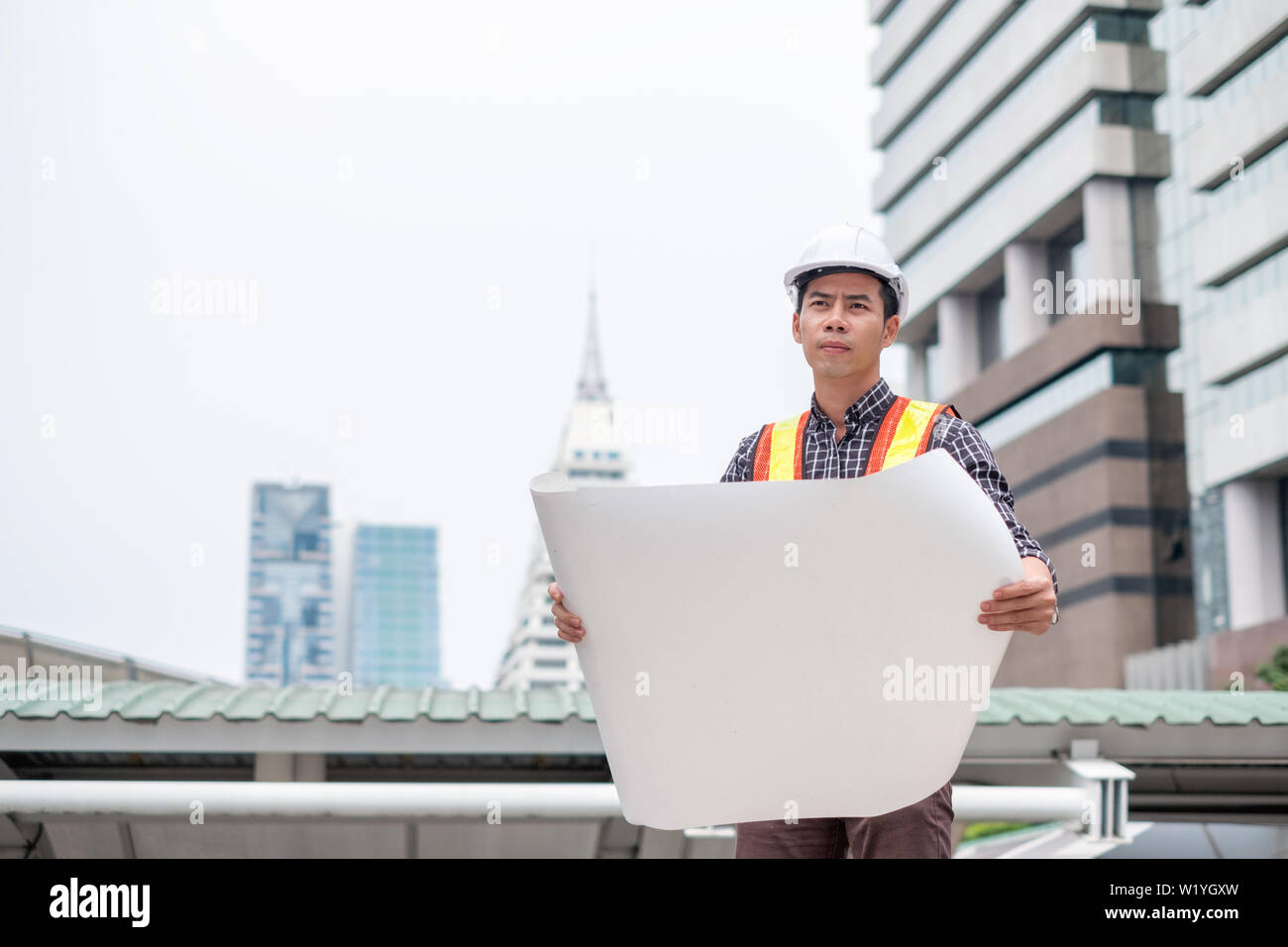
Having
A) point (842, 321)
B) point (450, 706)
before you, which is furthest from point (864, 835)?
point (450, 706)

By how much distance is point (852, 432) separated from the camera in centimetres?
290

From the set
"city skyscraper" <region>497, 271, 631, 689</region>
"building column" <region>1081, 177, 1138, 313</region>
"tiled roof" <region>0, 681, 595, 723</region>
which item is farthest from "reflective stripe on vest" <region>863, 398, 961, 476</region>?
"city skyscraper" <region>497, 271, 631, 689</region>

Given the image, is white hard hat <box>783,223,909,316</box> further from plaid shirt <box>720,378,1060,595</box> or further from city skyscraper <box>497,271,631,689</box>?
city skyscraper <box>497,271,631,689</box>

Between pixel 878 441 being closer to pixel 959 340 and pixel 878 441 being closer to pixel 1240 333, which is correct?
pixel 1240 333

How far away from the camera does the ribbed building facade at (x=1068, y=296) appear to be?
4959cm

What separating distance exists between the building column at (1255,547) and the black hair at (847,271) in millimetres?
42698

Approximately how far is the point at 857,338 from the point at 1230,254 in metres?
44.1

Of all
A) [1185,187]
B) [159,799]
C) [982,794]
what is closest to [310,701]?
[159,799]

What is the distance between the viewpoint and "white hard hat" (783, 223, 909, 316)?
2688 mm

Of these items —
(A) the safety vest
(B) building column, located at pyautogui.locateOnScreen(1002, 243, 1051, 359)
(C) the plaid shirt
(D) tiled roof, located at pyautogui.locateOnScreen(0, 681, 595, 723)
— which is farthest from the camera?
(B) building column, located at pyautogui.locateOnScreen(1002, 243, 1051, 359)

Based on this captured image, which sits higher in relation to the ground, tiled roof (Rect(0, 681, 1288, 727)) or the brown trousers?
tiled roof (Rect(0, 681, 1288, 727))

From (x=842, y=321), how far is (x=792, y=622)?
704 millimetres

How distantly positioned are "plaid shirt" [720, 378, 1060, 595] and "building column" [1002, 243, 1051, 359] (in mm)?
55111

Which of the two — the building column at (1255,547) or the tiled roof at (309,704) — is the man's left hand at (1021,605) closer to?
the tiled roof at (309,704)
